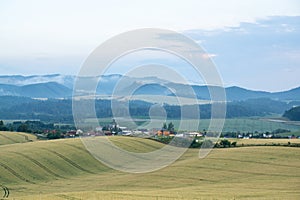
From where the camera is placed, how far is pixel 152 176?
210ft

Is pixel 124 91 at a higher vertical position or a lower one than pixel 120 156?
higher

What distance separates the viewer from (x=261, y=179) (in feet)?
194

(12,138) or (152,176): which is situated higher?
(12,138)

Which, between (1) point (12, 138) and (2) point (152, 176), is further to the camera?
(1) point (12, 138)

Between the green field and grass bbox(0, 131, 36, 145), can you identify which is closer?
the green field

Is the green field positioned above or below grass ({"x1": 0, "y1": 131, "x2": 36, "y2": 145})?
below

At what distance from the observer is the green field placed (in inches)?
1758

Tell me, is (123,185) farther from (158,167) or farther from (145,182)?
(158,167)

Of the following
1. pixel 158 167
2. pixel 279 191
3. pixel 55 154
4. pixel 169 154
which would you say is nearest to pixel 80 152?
pixel 55 154

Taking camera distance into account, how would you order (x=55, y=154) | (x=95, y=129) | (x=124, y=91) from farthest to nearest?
1. (x=95, y=129)
2. (x=124, y=91)
3. (x=55, y=154)

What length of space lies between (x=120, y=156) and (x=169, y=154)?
28.2 ft

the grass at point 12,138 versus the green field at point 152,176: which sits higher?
the grass at point 12,138

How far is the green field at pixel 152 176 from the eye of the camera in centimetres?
4466

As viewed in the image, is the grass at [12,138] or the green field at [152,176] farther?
the grass at [12,138]
